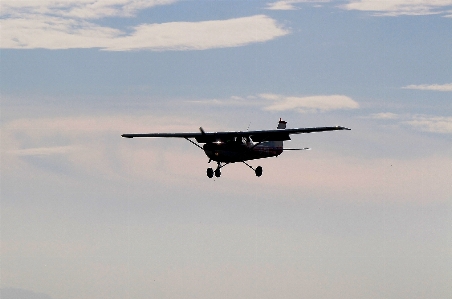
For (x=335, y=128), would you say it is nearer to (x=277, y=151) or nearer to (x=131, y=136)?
(x=277, y=151)

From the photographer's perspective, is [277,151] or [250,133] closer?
[250,133]

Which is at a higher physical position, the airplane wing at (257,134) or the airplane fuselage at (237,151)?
the airplane wing at (257,134)

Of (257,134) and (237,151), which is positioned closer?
(257,134)

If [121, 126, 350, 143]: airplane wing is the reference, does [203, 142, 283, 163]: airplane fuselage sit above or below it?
below

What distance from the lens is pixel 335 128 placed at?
72.7 metres

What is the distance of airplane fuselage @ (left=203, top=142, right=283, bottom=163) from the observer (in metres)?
75.0

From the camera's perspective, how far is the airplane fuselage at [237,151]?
75000 mm

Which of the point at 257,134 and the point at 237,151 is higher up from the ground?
the point at 257,134

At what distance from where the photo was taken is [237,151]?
7662 cm

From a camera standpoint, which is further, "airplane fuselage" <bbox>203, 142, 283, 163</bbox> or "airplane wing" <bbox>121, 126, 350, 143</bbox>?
"airplane wing" <bbox>121, 126, 350, 143</bbox>

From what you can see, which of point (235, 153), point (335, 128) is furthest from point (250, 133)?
point (335, 128)

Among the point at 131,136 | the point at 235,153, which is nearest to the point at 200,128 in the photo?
the point at 235,153

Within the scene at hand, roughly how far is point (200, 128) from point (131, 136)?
8.60 metres

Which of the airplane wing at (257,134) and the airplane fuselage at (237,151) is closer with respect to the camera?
the airplane fuselage at (237,151)
